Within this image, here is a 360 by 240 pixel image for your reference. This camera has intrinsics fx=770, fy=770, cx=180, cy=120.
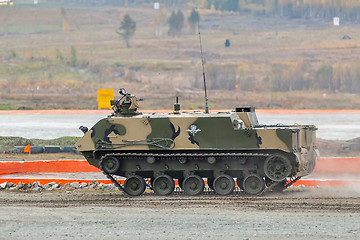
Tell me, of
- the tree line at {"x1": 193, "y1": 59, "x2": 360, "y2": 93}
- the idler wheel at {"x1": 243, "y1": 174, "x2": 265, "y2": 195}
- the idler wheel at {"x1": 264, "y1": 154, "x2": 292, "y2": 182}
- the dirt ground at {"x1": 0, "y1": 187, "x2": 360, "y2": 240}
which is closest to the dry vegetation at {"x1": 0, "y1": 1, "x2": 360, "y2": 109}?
the tree line at {"x1": 193, "y1": 59, "x2": 360, "y2": 93}

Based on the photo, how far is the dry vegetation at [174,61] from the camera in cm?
6819

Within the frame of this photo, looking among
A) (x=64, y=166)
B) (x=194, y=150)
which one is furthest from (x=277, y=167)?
(x=64, y=166)

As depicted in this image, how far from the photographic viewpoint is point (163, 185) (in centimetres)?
2086

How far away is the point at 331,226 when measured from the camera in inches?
608

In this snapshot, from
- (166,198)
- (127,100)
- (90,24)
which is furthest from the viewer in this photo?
(90,24)

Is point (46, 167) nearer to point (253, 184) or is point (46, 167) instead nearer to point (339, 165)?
point (253, 184)

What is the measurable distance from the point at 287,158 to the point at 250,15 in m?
108

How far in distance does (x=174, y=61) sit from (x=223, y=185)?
68.6 metres

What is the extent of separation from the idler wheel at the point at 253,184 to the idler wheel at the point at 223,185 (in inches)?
14.6

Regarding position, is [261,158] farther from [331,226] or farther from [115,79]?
[115,79]

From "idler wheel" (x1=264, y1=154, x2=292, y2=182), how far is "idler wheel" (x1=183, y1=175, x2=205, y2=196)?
179cm

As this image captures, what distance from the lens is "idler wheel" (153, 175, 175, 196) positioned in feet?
68.0

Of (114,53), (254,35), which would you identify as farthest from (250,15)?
(114,53)

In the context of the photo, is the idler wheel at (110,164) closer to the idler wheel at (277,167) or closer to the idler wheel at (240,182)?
the idler wheel at (240,182)
